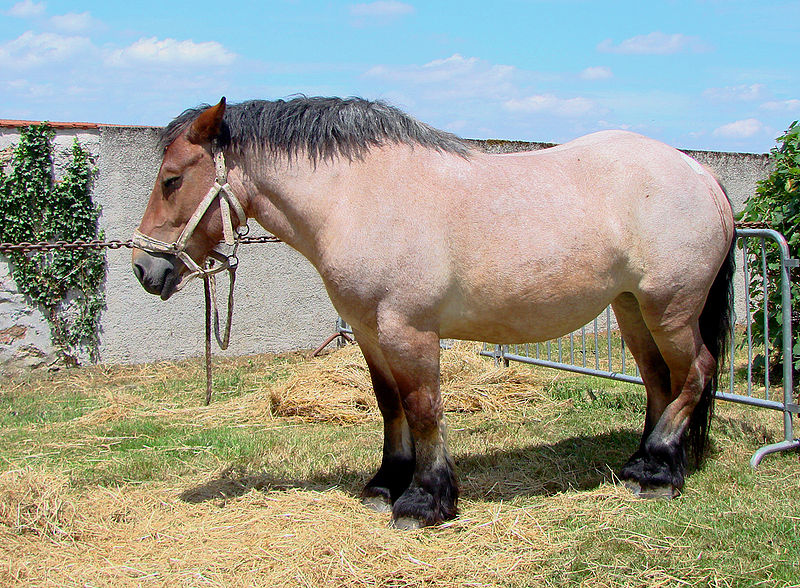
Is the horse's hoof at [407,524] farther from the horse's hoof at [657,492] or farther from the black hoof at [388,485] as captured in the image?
the horse's hoof at [657,492]

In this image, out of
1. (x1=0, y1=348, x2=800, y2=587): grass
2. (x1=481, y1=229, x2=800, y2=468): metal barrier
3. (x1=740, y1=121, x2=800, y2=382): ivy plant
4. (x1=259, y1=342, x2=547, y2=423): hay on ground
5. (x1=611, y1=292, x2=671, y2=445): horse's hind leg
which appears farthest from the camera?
(x1=259, y1=342, x2=547, y2=423): hay on ground

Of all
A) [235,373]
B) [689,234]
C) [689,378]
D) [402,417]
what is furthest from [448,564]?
[235,373]

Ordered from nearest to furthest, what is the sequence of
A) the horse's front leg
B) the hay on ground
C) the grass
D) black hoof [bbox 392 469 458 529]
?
the grass, the horse's front leg, black hoof [bbox 392 469 458 529], the hay on ground

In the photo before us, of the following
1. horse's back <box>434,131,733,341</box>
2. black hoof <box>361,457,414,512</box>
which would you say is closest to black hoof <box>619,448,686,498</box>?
horse's back <box>434,131,733,341</box>

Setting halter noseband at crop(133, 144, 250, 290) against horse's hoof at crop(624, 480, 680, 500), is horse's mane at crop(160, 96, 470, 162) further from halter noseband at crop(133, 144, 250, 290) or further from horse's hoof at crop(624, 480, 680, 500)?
horse's hoof at crop(624, 480, 680, 500)

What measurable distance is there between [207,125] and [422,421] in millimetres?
1678

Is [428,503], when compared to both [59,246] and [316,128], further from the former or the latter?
[59,246]

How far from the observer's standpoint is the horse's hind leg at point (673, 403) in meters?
3.46

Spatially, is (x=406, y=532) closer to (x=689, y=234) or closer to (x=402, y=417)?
(x=402, y=417)

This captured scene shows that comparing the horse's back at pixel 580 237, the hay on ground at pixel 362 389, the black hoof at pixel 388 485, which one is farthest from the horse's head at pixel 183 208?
the hay on ground at pixel 362 389

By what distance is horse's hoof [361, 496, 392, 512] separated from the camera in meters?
3.47

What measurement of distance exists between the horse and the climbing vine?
458 cm

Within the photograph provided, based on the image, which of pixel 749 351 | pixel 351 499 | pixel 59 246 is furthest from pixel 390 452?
pixel 59 246

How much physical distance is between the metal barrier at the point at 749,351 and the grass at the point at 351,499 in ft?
0.78
